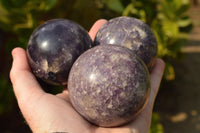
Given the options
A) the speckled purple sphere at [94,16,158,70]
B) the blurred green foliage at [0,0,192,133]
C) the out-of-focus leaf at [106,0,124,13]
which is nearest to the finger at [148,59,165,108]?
the speckled purple sphere at [94,16,158,70]

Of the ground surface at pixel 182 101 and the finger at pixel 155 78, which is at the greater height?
the finger at pixel 155 78

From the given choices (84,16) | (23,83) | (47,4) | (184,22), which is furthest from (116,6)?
(23,83)

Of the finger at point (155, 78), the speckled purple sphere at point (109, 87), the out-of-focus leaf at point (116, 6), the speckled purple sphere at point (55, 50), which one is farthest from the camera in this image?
the out-of-focus leaf at point (116, 6)

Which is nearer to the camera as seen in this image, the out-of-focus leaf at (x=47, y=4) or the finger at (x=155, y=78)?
the finger at (x=155, y=78)

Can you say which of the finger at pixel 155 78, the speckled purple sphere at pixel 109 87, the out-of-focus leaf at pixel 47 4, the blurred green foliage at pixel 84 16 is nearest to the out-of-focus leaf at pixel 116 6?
the blurred green foliage at pixel 84 16

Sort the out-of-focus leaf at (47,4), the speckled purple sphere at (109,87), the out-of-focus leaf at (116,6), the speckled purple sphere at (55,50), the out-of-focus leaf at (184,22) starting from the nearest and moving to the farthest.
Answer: the speckled purple sphere at (109,87) < the speckled purple sphere at (55,50) < the out-of-focus leaf at (47,4) < the out-of-focus leaf at (116,6) < the out-of-focus leaf at (184,22)

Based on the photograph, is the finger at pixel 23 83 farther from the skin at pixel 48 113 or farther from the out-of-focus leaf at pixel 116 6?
the out-of-focus leaf at pixel 116 6

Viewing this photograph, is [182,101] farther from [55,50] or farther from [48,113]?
[48,113]
